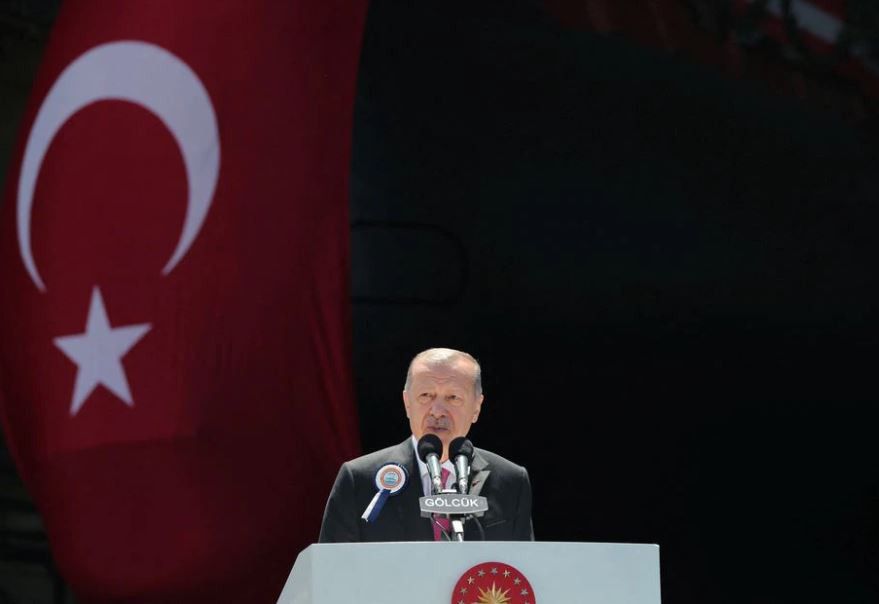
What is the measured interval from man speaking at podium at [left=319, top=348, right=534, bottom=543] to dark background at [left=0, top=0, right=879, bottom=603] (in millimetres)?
2481

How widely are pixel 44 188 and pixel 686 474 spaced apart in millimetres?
2550

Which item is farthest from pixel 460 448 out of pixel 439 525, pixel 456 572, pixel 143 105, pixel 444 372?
pixel 143 105

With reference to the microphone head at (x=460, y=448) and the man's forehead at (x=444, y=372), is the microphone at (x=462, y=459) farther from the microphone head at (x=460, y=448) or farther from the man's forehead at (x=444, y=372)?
the man's forehead at (x=444, y=372)

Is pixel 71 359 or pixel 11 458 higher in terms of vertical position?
pixel 71 359

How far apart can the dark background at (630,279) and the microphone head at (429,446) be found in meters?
2.74

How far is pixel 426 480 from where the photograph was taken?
2822mm

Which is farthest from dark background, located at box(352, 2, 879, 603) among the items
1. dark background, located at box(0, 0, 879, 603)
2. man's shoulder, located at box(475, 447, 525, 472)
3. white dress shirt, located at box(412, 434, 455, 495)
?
white dress shirt, located at box(412, 434, 455, 495)

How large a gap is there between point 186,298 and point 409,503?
2.65 metres

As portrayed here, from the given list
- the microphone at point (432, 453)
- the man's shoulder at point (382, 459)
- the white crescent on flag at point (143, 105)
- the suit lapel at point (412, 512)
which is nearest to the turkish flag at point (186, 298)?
the white crescent on flag at point (143, 105)

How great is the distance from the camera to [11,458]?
18.0 ft

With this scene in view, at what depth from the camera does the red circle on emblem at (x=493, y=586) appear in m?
2.23

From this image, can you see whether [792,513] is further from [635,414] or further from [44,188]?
[44,188]

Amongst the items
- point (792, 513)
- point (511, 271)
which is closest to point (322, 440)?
point (511, 271)

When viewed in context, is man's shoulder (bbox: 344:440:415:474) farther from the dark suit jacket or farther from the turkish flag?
the turkish flag
